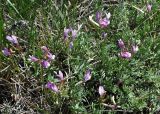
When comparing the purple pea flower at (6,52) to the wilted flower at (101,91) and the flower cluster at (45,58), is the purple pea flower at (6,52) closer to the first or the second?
the flower cluster at (45,58)

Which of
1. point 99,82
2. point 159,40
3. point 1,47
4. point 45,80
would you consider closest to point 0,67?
point 1,47

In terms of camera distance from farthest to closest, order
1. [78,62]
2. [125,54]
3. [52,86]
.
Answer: [78,62]
[125,54]
[52,86]

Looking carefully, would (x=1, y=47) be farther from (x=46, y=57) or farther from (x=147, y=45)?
(x=147, y=45)

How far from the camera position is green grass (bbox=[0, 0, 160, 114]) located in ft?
6.98

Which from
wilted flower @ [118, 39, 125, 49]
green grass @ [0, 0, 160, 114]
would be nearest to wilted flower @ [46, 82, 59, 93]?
green grass @ [0, 0, 160, 114]

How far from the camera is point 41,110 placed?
6.90ft

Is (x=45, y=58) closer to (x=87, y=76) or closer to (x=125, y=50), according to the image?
(x=87, y=76)

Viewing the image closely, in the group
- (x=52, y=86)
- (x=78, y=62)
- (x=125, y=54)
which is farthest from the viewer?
(x=78, y=62)

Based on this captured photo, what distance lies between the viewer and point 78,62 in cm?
221

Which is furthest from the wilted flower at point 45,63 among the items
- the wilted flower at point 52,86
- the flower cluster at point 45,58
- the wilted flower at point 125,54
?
the wilted flower at point 125,54

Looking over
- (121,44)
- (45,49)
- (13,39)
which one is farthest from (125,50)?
(13,39)

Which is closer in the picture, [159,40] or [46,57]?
[46,57]

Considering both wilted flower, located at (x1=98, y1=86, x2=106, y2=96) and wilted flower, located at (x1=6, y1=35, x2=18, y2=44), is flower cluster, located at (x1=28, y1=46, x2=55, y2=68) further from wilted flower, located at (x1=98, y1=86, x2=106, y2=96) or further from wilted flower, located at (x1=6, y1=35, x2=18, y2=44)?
wilted flower, located at (x1=98, y1=86, x2=106, y2=96)

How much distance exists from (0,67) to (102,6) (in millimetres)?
786
